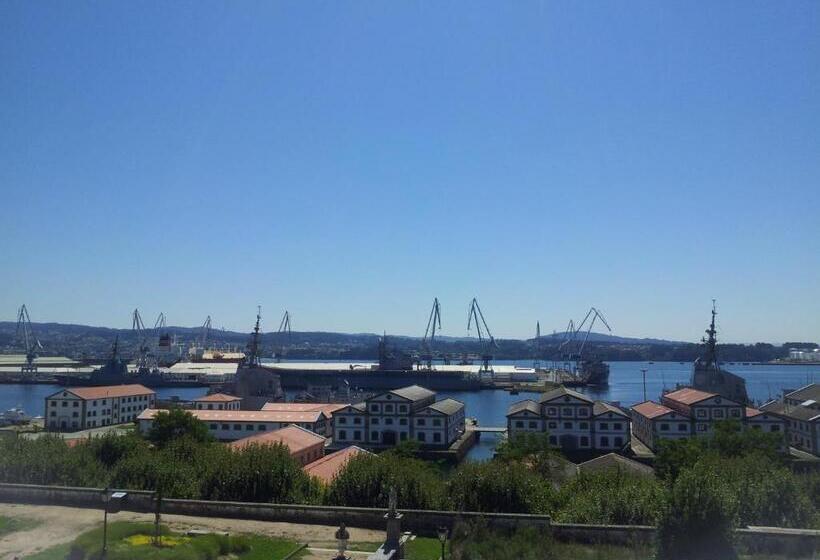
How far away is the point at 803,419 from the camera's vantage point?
71.2 ft

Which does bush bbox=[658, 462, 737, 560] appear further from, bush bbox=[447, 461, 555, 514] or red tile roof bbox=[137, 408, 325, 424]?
red tile roof bbox=[137, 408, 325, 424]

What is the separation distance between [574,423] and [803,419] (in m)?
7.53

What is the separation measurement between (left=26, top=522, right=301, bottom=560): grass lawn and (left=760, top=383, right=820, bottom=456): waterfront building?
66.4ft

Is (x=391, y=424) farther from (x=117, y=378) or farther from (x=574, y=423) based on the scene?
(x=117, y=378)

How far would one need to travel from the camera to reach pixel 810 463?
1939cm

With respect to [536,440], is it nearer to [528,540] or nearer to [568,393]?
[568,393]

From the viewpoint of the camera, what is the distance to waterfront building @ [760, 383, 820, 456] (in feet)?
69.5

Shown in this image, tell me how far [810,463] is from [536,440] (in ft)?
28.9

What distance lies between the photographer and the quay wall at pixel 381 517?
6719 millimetres

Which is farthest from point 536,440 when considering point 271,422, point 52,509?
point 52,509

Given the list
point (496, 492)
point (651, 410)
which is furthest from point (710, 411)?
point (496, 492)

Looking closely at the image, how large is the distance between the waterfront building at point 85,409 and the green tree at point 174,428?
9.29 m

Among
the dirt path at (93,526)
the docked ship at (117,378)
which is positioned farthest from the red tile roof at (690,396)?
the docked ship at (117,378)

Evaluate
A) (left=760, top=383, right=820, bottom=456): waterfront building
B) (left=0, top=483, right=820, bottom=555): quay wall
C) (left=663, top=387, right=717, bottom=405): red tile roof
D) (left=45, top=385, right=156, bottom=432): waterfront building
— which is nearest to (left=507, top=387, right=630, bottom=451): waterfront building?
(left=663, top=387, right=717, bottom=405): red tile roof
